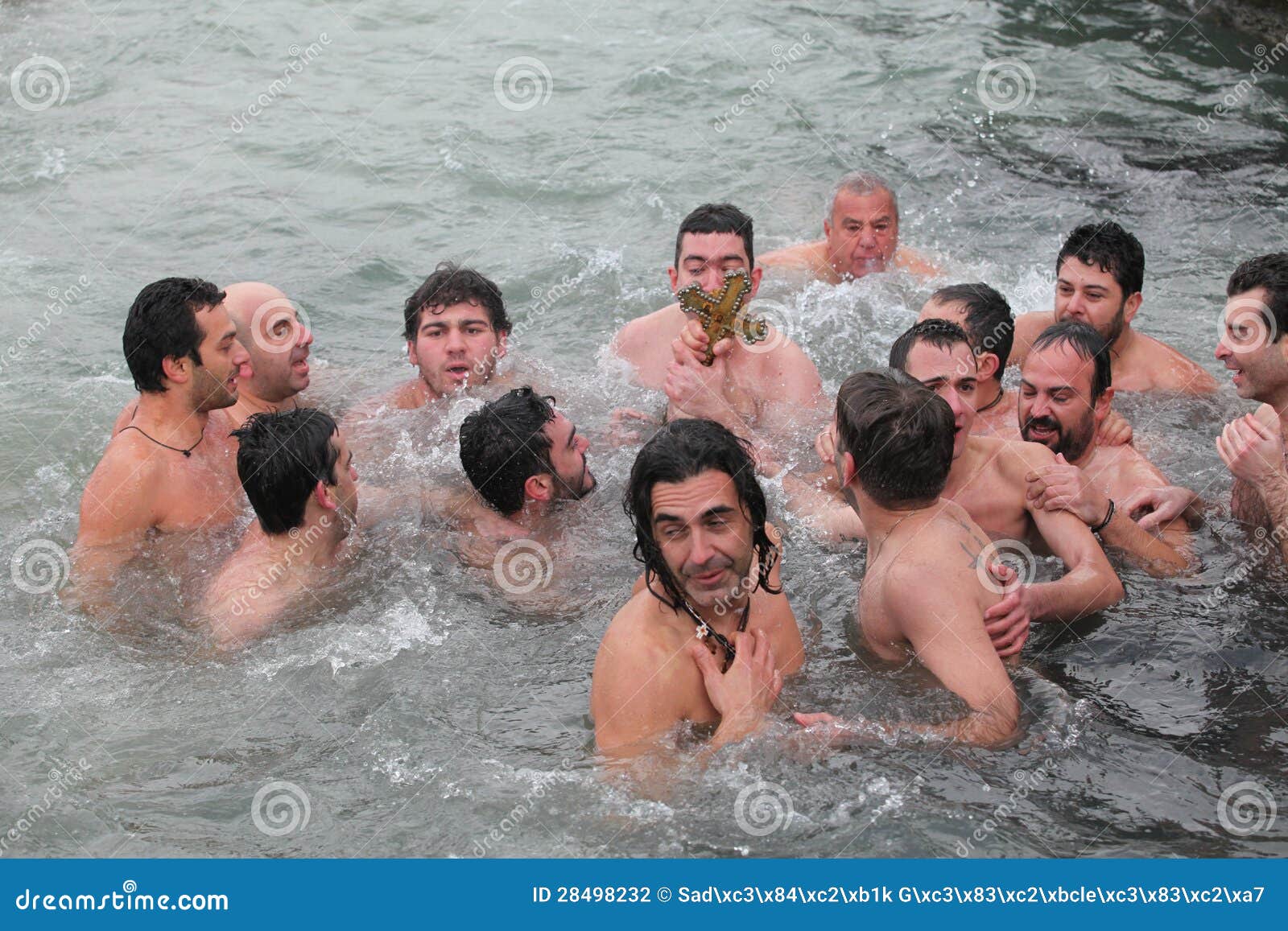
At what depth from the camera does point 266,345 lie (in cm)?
662

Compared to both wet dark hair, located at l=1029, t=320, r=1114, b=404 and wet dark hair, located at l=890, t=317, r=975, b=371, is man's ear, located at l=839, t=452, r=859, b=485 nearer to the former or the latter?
wet dark hair, located at l=890, t=317, r=975, b=371

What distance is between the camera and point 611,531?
6172mm

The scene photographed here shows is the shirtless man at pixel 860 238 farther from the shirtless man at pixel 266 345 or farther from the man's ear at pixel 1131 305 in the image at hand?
the shirtless man at pixel 266 345

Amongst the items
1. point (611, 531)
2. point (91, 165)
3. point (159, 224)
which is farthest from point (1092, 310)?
point (91, 165)

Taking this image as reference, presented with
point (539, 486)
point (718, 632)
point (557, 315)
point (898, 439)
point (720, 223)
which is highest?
point (720, 223)

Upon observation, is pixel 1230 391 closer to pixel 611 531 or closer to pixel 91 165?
pixel 611 531

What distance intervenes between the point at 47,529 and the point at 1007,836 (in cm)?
474

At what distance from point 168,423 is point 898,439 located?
3.46 m

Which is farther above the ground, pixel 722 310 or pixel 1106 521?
pixel 722 310

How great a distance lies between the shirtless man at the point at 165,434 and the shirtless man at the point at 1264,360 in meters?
4.35

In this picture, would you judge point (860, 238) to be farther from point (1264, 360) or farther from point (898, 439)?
point (898, 439)

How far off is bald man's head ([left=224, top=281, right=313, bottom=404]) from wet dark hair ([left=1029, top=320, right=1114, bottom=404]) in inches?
142

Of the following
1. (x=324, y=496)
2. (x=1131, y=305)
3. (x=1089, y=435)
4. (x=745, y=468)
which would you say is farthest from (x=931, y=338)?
(x=324, y=496)

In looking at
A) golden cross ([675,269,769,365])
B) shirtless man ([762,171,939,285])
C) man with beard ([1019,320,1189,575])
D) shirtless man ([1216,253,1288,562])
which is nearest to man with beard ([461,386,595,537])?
golden cross ([675,269,769,365])
